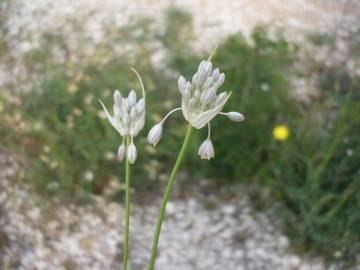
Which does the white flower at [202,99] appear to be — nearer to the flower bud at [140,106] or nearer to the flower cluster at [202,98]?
the flower cluster at [202,98]

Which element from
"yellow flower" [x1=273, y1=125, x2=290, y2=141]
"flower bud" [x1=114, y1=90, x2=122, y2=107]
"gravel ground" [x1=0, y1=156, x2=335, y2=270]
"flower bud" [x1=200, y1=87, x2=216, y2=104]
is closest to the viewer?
"flower bud" [x1=200, y1=87, x2=216, y2=104]

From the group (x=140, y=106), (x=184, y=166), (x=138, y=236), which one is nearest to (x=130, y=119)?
(x=140, y=106)

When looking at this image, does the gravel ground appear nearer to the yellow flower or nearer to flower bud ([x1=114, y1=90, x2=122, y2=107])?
the yellow flower

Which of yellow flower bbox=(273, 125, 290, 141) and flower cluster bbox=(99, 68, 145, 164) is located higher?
yellow flower bbox=(273, 125, 290, 141)

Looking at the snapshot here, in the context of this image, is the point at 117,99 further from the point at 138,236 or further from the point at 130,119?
the point at 138,236

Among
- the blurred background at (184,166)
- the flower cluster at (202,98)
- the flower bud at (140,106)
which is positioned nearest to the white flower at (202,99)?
the flower cluster at (202,98)

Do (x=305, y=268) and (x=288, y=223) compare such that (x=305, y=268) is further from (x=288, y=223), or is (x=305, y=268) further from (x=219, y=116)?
(x=219, y=116)

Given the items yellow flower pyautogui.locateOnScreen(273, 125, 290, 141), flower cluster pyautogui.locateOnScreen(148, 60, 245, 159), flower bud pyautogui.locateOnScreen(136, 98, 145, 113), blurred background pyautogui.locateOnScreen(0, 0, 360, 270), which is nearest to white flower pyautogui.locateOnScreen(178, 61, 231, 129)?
flower cluster pyautogui.locateOnScreen(148, 60, 245, 159)
